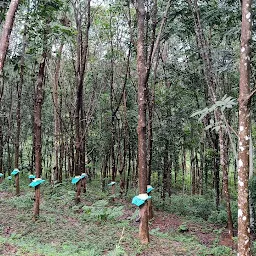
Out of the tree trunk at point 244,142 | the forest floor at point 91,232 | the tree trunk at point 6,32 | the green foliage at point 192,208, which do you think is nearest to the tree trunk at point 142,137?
the forest floor at point 91,232

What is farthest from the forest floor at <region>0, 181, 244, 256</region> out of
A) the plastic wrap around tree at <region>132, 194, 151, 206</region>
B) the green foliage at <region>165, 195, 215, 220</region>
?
the green foliage at <region>165, 195, 215, 220</region>

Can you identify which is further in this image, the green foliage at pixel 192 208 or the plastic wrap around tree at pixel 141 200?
the green foliage at pixel 192 208

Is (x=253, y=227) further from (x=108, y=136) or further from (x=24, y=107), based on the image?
(x=24, y=107)

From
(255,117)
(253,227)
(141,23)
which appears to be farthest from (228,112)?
(141,23)

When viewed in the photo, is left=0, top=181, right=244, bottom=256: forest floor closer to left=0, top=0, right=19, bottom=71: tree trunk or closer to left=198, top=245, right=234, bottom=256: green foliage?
left=198, top=245, right=234, bottom=256: green foliage

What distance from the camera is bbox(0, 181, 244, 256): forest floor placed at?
22.0 feet

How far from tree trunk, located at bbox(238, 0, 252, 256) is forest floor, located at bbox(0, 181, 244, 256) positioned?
2768mm

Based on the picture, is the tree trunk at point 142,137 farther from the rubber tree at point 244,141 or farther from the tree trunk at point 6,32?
the tree trunk at point 6,32

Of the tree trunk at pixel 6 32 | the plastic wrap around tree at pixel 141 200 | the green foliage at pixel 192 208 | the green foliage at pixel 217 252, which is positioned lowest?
the green foliage at pixel 192 208

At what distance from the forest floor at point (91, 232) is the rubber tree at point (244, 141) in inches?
109

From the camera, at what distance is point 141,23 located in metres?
7.09

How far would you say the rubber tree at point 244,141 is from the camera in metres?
4.26

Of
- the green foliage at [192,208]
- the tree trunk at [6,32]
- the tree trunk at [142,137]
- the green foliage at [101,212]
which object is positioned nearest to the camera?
the tree trunk at [6,32]

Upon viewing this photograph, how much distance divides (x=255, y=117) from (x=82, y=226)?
Result: 7.32 metres
